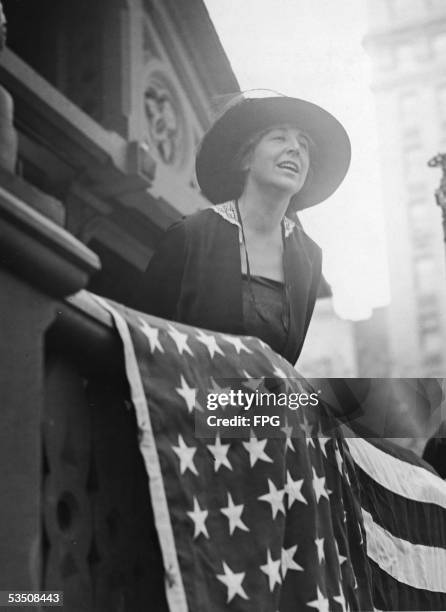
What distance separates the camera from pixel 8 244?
3.02 ft

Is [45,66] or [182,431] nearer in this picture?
[182,431]

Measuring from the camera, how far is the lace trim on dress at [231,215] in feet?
5.97

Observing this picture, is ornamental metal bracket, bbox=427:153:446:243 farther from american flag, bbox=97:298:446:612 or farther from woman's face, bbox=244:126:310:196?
american flag, bbox=97:298:446:612

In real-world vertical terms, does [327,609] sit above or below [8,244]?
below

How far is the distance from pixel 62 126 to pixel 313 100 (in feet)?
1.75

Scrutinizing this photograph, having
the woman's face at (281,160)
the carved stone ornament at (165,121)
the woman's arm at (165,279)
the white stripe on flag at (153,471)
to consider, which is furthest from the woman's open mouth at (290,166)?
the white stripe on flag at (153,471)

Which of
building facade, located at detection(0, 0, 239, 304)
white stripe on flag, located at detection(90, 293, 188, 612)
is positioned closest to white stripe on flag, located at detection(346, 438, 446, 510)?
white stripe on flag, located at detection(90, 293, 188, 612)

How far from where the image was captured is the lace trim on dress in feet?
5.97

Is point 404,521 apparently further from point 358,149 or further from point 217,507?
point 358,149

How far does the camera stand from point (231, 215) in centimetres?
183

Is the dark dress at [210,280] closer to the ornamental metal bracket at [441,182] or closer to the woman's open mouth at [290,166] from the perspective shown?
the woman's open mouth at [290,166]

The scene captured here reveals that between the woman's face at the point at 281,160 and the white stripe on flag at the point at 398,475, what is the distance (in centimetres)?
54

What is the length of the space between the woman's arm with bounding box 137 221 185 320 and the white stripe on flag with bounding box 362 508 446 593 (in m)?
0.49

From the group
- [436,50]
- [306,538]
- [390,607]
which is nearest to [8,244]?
[306,538]
